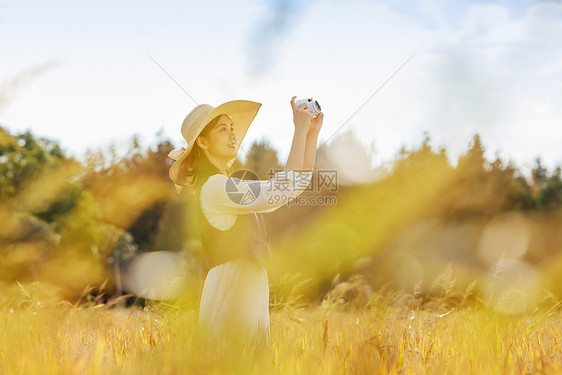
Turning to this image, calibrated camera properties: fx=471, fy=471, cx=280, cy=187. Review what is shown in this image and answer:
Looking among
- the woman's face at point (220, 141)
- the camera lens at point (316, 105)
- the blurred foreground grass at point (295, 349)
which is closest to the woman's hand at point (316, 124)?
the camera lens at point (316, 105)

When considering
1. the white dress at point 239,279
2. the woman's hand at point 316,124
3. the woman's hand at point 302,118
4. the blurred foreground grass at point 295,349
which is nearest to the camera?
the blurred foreground grass at point 295,349

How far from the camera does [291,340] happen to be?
2.38 meters

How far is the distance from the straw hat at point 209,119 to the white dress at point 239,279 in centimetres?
44

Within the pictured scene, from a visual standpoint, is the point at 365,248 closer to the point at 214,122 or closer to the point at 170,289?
the point at 170,289

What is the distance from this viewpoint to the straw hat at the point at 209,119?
2713mm

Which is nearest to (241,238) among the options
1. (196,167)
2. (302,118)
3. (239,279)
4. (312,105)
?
(239,279)

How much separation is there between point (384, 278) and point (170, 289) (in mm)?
6472

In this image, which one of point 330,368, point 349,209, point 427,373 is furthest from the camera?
point 349,209

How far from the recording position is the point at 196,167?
280 centimetres

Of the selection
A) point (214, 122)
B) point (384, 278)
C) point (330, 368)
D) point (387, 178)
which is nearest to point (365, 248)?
point (384, 278)

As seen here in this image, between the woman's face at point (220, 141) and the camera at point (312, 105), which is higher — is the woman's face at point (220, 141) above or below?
below

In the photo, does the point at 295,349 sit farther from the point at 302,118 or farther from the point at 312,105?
the point at 312,105

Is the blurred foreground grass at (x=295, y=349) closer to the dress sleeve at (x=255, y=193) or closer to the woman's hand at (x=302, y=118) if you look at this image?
the dress sleeve at (x=255, y=193)

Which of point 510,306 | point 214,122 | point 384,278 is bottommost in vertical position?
point 384,278
